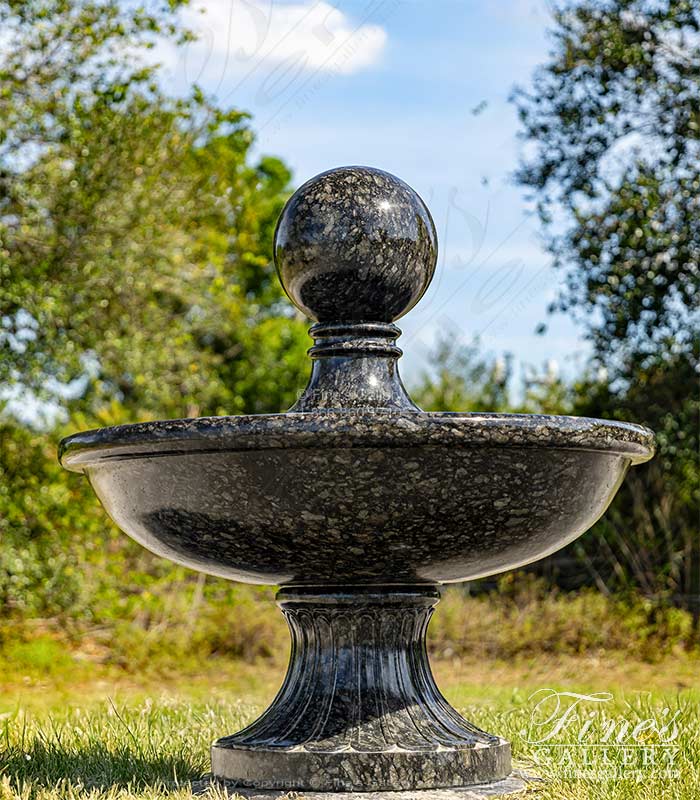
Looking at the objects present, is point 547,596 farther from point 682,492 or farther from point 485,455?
point 485,455

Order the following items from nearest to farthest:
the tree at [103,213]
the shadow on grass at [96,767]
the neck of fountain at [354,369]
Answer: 1. the shadow on grass at [96,767]
2. the neck of fountain at [354,369]
3. the tree at [103,213]

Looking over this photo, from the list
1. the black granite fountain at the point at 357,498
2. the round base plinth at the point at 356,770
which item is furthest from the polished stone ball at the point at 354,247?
the round base plinth at the point at 356,770

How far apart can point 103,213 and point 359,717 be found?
5.62 meters

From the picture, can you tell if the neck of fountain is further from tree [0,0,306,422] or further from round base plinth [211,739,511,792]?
tree [0,0,306,422]

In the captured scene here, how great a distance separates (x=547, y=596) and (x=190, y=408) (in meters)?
3.45

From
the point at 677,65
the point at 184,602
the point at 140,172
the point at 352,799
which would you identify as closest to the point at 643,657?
the point at 184,602

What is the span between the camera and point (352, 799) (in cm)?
282

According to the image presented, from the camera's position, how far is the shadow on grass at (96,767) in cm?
312

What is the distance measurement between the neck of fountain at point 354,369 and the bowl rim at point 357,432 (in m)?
0.72

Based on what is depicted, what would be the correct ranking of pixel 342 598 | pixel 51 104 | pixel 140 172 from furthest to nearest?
1. pixel 140 172
2. pixel 51 104
3. pixel 342 598

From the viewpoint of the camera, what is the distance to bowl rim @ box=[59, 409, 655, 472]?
8.25 feet

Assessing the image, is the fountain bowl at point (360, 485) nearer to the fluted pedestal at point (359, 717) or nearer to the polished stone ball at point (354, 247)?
the fluted pedestal at point (359, 717)
